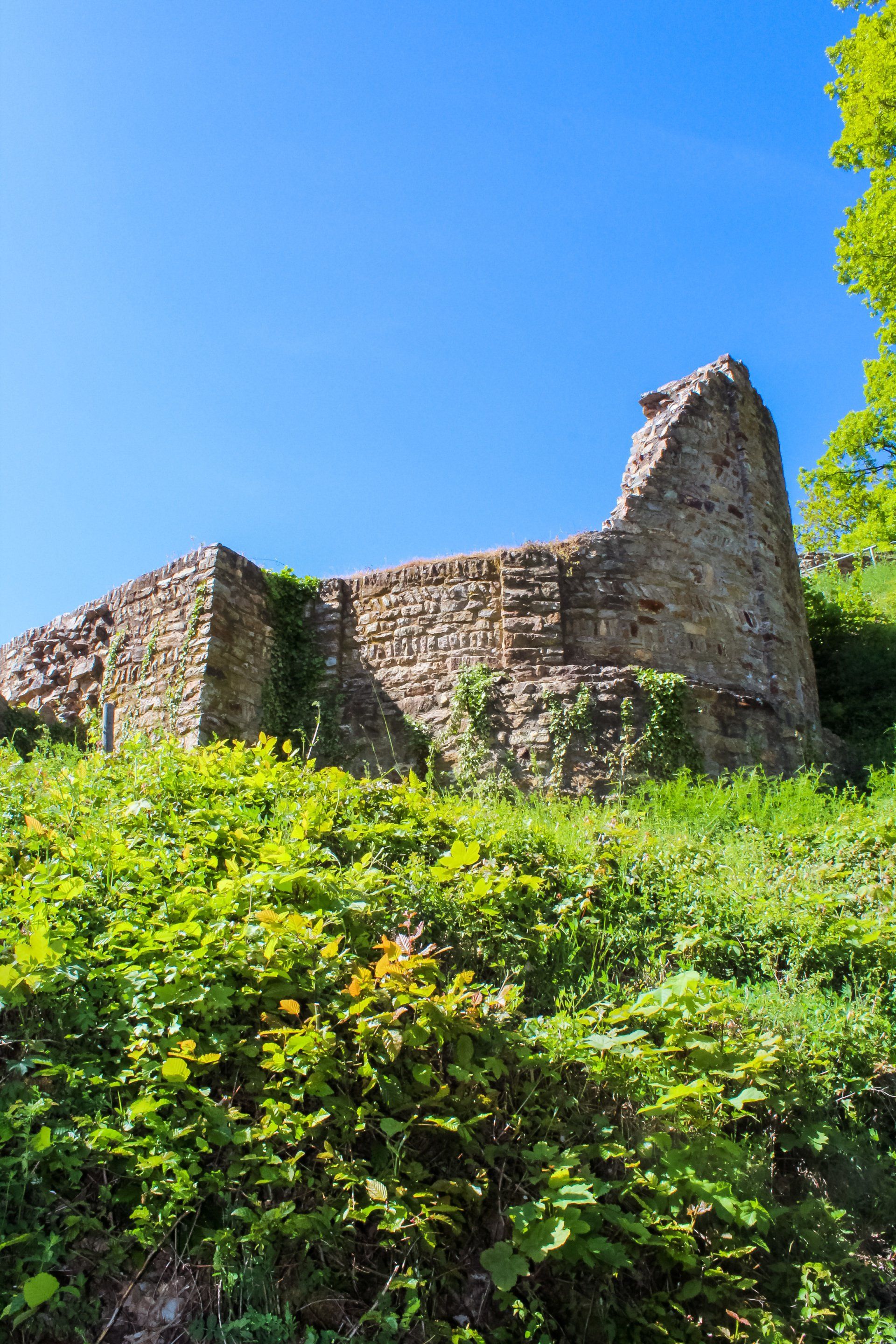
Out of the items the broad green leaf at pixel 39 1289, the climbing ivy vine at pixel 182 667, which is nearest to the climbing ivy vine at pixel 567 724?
the climbing ivy vine at pixel 182 667

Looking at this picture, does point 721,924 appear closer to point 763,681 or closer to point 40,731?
point 763,681

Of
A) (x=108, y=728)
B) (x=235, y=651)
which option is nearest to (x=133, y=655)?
(x=235, y=651)

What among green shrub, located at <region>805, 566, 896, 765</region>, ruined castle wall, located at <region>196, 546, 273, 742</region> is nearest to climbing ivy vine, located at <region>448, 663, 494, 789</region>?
ruined castle wall, located at <region>196, 546, 273, 742</region>

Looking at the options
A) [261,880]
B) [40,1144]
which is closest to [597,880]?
[261,880]

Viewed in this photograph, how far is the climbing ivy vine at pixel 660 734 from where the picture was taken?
29.6 ft

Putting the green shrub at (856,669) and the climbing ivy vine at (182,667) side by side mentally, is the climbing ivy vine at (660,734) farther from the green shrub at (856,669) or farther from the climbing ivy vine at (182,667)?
the climbing ivy vine at (182,667)

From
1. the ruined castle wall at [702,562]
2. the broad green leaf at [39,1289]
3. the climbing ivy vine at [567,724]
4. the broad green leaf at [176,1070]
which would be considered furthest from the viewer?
the ruined castle wall at [702,562]

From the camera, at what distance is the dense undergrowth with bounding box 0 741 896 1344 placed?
269 centimetres

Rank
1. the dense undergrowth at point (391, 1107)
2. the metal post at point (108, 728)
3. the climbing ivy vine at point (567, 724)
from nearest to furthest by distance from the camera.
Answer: the dense undergrowth at point (391, 1107) < the metal post at point (108, 728) < the climbing ivy vine at point (567, 724)

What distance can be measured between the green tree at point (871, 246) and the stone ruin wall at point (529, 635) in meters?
3.22

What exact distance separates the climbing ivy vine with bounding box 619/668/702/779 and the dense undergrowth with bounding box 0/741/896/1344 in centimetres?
441

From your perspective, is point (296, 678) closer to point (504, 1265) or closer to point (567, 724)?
point (567, 724)

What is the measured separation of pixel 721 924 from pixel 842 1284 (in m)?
1.95

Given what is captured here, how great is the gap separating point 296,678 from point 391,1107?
23.8 feet
